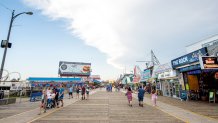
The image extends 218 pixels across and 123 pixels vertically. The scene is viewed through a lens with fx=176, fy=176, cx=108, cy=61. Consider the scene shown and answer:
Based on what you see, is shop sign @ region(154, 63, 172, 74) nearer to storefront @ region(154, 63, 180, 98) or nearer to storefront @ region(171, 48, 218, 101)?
storefront @ region(154, 63, 180, 98)

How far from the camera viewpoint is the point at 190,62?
63.0ft

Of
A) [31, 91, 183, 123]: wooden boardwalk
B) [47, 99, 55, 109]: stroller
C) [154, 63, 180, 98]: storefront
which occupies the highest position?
[154, 63, 180, 98]: storefront

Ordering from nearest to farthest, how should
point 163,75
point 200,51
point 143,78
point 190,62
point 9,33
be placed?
point 9,33
point 200,51
point 190,62
point 163,75
point 143,78

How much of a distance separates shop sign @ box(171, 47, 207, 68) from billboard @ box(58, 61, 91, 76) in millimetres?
50939

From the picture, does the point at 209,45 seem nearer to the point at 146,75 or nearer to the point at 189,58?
the point at 189,58

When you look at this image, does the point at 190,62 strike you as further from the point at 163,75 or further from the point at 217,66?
the point at 163,75

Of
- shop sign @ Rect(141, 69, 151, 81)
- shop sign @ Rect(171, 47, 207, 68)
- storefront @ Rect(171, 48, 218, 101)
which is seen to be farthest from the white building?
shop sign @ Rect(141, 69, 151, 81)

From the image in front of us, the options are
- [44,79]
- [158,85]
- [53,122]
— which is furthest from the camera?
[44,79]

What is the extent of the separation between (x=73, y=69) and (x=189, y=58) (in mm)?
55419

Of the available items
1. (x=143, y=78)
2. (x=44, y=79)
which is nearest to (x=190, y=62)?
(x=143, y=78)

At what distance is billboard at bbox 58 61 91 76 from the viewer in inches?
2709

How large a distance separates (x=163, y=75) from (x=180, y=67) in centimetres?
590

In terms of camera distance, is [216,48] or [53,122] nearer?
[53,122]

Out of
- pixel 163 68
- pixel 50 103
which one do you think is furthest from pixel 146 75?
pixel 50 103
